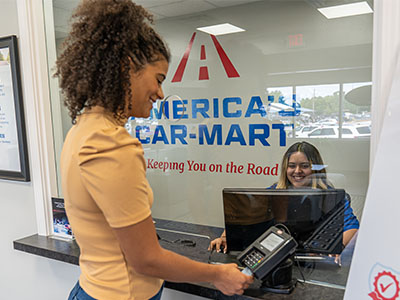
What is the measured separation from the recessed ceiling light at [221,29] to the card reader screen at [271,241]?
8.60 feet

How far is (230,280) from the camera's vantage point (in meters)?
1.02

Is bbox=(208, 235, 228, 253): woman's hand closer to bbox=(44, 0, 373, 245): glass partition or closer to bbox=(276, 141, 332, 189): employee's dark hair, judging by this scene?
bbox=(276, 141, 332, 189): employee's dark hair

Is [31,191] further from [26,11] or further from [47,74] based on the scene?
[26,11]

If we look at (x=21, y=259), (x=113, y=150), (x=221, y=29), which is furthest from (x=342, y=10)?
(x=21, y=259)

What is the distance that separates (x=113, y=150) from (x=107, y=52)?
25 centimetres

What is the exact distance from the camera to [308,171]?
83.2 inches

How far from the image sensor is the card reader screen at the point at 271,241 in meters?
1.03

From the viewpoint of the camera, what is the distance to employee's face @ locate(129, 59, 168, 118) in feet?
2.88

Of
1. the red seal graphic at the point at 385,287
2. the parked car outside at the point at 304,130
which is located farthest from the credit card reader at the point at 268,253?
the parked car outside at the point at 304,130

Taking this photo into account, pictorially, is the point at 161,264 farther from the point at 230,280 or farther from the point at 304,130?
the point at 304,130

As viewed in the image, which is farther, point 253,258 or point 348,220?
point 348,220

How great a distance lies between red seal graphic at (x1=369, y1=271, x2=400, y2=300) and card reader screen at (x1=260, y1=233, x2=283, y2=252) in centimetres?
28

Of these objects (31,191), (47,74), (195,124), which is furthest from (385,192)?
(195,124)

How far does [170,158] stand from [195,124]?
0.43m
